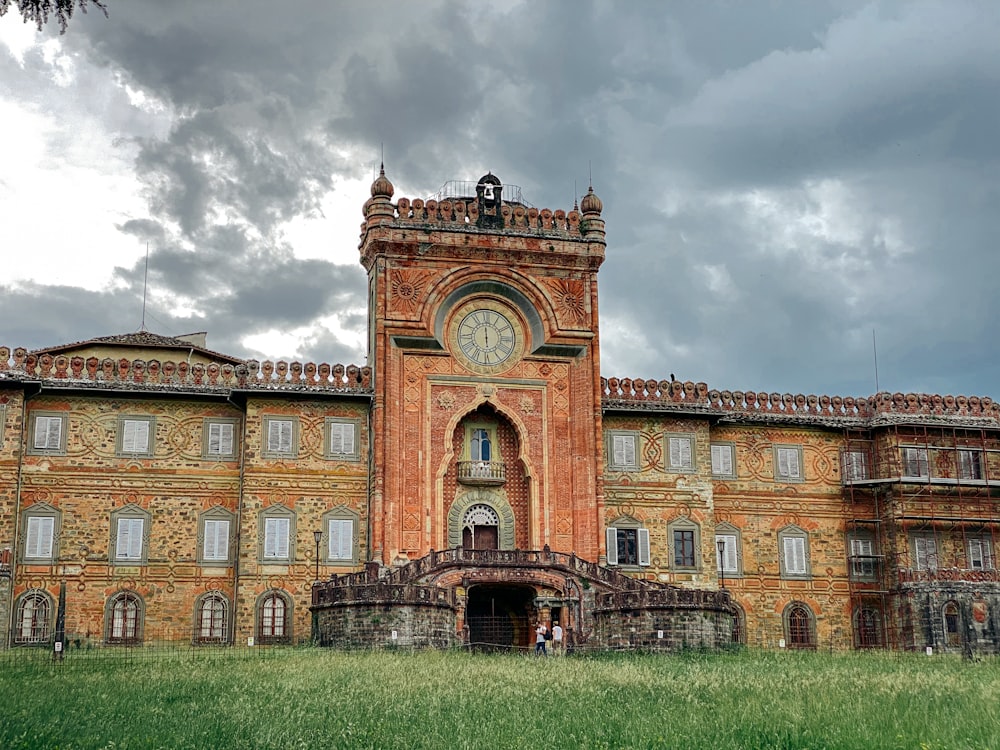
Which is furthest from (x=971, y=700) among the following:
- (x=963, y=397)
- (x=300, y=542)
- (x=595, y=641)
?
(x=963, y=397)

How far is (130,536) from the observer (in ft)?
148

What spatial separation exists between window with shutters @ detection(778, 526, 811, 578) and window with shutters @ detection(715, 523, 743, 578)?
1.65 m

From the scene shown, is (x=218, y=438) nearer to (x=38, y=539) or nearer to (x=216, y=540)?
(x=216, y=540)

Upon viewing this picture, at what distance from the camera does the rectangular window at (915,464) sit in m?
51.3

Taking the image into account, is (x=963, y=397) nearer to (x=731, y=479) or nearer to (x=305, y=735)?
(x=731, y=479)

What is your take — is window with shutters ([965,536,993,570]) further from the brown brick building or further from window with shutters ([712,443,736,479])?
window with shutters ([712,443,736,479])

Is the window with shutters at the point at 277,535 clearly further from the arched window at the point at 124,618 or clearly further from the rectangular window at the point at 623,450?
the rectangular window at the point at 623,450

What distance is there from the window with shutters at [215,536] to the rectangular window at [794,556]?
67.3ft

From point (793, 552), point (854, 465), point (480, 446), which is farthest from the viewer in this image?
point (854, 465)

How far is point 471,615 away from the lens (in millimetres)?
44781

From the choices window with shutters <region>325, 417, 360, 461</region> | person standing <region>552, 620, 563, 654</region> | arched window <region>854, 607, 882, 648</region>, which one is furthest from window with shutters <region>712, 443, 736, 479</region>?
window with shutters <region>325, 417, 360, 461</region>

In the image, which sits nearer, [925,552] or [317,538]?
[317,538]

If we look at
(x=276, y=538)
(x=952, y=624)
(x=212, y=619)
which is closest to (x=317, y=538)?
(x=276, y=538)

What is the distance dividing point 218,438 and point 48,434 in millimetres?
5580
